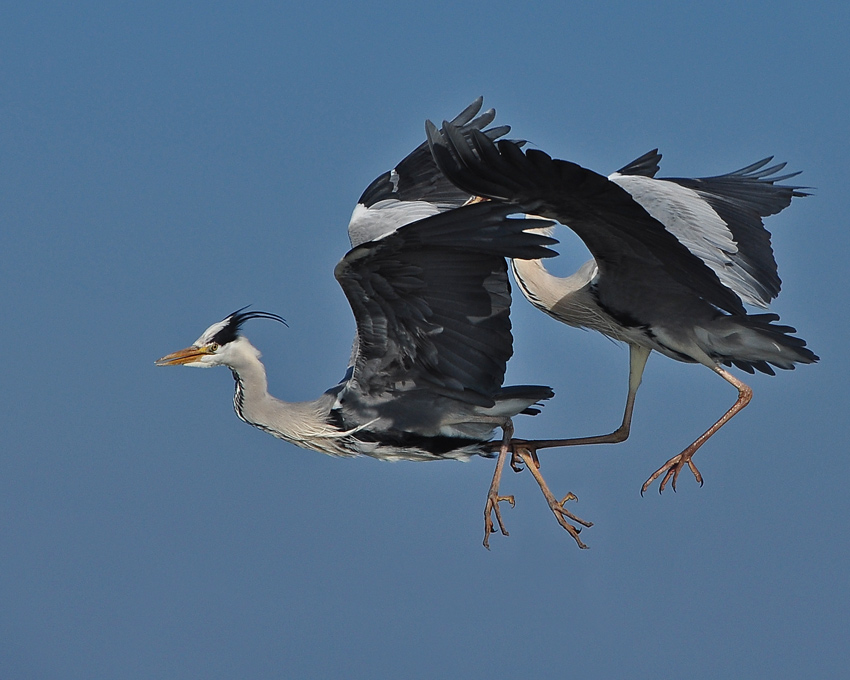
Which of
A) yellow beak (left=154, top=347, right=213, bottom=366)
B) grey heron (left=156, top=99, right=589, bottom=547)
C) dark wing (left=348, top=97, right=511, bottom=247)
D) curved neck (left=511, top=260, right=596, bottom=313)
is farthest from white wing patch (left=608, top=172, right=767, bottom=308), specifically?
yellow beak (left=154, top=347, right=213, bottom=366)

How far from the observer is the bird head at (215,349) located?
7.72 metres

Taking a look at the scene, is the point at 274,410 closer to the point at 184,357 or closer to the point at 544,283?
the point at 184,357

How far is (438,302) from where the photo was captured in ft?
21.8

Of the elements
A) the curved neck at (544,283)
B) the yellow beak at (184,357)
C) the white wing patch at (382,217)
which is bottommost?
the yellow beak at (184,357)

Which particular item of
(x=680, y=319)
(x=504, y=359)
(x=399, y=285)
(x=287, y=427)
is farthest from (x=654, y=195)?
(x=287, y=427)

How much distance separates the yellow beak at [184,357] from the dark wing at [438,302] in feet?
3.29

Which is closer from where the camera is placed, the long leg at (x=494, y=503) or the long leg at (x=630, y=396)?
the long leg at (x=494, y=503)

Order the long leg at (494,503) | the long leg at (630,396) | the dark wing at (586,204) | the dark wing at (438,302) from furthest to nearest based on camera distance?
the long leg at (630,396) → the long leg at (494,503) → the dark wing at (438,302) → the dark wing at (586,204)

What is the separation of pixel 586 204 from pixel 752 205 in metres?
2.45

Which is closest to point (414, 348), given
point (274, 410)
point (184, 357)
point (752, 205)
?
point (274, 410)

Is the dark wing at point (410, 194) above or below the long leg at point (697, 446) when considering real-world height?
above

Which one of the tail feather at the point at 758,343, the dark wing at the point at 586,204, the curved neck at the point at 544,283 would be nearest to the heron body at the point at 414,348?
the dark wing at the point at 586,204

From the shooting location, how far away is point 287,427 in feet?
25.2

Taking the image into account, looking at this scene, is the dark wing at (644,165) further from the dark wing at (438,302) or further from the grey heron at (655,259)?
the dark wing at (438,302)
